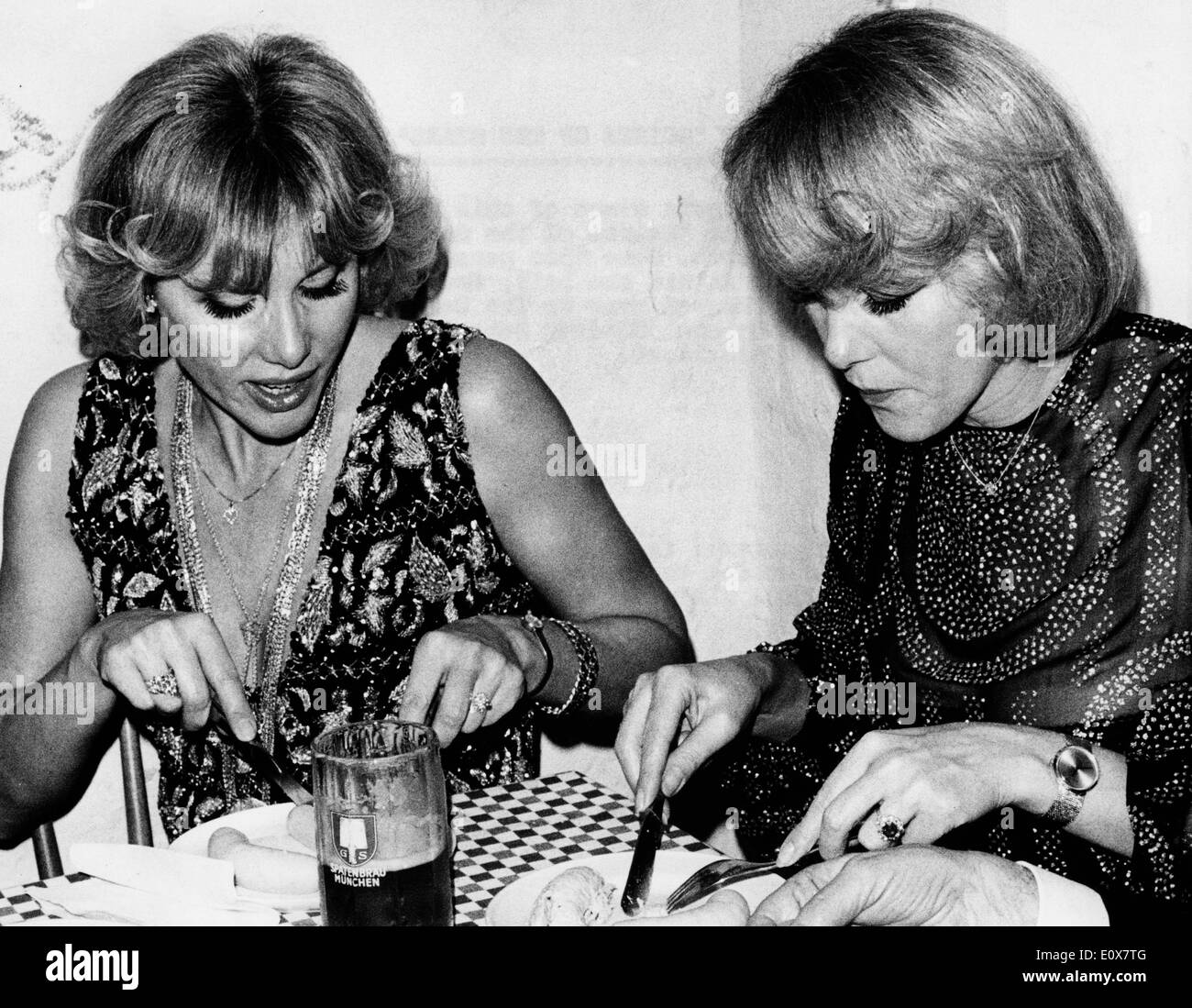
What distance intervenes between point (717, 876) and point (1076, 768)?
0.36m

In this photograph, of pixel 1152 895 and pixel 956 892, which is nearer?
pixel 956 892

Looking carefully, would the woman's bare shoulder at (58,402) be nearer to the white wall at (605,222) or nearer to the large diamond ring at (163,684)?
the white wall at (605,222)

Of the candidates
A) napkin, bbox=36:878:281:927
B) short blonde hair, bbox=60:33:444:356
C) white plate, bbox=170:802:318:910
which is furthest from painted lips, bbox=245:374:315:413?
napkin, bbox=36:878:281:927

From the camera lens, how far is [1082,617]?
4.61 ft

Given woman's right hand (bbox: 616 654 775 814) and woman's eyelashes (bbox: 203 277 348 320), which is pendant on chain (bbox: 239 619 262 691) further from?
woman's right hand (bbox: 616 654 775 814)

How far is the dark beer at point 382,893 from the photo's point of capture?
0.99m

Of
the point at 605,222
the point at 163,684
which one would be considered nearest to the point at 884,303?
the point at 163,684

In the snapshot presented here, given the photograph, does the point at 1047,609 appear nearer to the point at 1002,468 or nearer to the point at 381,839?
the point at 1002,468

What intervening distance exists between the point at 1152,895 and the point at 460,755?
876mm

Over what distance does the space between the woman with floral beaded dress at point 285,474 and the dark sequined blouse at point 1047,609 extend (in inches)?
9.8

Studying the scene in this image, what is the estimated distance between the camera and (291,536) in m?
1.75

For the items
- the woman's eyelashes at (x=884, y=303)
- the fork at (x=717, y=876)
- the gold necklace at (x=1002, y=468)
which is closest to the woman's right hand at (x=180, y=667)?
the fork at (x=717, y=876)
